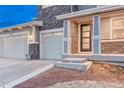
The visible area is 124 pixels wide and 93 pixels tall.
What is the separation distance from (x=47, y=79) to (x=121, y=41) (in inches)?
206

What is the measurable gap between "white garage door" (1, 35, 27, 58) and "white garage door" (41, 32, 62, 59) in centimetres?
238

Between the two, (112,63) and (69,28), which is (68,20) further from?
(112,63)

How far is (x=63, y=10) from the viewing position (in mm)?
14773

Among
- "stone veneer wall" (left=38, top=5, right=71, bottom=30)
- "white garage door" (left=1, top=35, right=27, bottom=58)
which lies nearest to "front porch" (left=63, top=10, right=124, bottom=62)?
"stone veneer wall" (left=38, top=5, right=71, bottom=30)

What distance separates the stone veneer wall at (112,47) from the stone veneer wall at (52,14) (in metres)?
4.67

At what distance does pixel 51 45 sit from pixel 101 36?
5.40m

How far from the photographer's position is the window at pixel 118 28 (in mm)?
11102

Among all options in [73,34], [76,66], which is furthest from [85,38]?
[76,66]

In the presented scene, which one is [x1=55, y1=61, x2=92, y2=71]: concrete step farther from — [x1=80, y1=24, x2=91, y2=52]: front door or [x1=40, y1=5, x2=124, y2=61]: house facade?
[x1=80, y1=24, x2=91, y2=52]: front door

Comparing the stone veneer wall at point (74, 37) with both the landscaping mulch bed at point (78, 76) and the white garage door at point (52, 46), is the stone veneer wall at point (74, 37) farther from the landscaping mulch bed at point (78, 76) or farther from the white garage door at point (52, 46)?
the landscaping mulch bed at point (78, 76)

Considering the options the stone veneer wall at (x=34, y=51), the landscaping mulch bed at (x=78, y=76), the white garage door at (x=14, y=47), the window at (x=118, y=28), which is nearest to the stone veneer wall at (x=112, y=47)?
the window at (x=118, y=28)

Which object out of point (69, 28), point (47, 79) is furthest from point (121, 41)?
point (47, 79)

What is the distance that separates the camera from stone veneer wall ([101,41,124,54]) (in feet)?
35.1

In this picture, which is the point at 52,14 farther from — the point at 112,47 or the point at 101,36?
the point at 112,47
